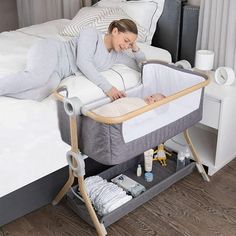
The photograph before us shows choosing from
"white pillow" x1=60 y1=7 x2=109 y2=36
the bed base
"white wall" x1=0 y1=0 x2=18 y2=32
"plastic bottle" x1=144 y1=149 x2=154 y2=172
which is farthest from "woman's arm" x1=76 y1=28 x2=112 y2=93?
"white wall" x1=0 y1=0 x2=18 y2=32

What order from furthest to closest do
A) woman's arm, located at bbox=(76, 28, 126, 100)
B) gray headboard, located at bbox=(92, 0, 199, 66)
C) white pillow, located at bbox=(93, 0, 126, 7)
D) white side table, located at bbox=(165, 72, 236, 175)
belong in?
white pillow, located at bbox=(93, 0, 126, 7) → gray headboard, located at bbox=(92, 0, 199, 66) → white side table, located at bbox=(165, 72, 236, 175) → woman's arm, located at bbox=(76, 28, 126, 100)

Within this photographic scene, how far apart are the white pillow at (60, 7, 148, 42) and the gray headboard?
147mm

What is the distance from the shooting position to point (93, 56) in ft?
6.90

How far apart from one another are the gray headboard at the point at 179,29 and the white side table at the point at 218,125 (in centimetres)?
28

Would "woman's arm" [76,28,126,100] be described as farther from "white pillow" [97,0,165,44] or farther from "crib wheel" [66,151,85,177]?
"white pillow" [97,0,165,44]

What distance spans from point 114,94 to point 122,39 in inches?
12.2

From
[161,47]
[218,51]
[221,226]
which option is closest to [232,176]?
[221,226]

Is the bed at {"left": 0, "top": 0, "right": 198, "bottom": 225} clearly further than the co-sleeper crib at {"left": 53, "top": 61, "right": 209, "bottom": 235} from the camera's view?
Yes

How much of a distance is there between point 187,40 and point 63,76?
992mm

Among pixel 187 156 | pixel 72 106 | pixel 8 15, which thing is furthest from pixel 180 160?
pixel 8 15

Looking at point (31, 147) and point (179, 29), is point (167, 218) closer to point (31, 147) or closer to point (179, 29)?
point (31, 147)

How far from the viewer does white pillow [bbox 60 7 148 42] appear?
2.62 m

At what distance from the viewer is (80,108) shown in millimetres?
1647

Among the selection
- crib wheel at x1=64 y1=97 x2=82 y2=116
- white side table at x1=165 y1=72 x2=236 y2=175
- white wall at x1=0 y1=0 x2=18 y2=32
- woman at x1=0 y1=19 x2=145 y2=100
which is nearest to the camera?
crib wheel at x1=64 y1=97 x2=82 y2=116
